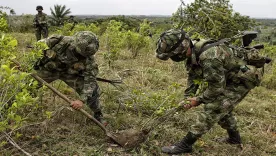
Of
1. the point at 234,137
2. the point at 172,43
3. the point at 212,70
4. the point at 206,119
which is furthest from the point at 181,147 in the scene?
the point at 172,43

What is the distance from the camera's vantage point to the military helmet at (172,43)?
2.96 m

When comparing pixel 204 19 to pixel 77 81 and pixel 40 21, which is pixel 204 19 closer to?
pixel 77 81

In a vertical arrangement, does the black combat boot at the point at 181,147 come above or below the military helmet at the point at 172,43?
below

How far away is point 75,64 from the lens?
12.1ft

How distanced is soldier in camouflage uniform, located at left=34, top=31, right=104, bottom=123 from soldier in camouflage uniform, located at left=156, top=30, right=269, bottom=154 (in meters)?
0.94

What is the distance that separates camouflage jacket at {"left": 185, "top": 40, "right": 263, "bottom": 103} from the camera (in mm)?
2953

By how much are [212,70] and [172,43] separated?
500 millimetres

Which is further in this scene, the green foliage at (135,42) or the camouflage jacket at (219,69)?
the green foliage at (135,42)

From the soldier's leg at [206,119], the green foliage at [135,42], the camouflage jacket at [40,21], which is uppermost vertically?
→ the camouflage jacket at [40,21]

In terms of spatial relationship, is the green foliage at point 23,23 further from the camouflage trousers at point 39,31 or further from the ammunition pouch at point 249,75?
the ammunition pouch at point 249,75

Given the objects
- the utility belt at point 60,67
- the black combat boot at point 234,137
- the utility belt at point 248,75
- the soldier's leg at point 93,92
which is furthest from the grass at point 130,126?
the utility belt at point 248,75

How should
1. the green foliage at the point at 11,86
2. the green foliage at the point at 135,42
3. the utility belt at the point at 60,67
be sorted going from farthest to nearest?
the green foliage at the point at 135,42 < the utility belt at the point at 60,67 < the green foliage at the point at 11,86

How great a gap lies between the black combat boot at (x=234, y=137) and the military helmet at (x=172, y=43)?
1.42 m

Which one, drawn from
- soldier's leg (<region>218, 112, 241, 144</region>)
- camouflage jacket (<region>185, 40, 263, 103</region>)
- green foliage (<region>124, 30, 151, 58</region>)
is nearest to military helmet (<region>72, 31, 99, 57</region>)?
camouflage jacket (<region>185, 40, 263, 103</region>)
